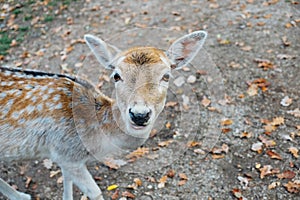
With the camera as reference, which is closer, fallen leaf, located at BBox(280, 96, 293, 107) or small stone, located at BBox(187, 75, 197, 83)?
fallen leaf, located at BBox(280, 96, 293, 107)

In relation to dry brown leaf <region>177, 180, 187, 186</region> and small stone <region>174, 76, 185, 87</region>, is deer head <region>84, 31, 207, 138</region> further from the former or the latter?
small stone <region>174, 76, 185, 87</region>

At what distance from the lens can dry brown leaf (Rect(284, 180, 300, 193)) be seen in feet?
14.8

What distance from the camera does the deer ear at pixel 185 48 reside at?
372cm

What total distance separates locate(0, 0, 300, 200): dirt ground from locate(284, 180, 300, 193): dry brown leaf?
0.4 inches

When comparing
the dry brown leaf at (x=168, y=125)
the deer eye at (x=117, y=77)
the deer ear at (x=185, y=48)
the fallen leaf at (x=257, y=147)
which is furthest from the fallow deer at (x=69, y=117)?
the fallen leaf at (x=257, y=147)

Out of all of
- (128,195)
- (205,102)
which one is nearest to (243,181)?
(128,195)

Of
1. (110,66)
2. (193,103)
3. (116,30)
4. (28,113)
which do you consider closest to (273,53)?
(193,103)

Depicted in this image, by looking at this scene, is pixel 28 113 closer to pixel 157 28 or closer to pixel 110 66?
pixel 110 66

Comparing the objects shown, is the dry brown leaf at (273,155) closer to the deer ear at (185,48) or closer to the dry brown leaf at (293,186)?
the dry brown leaf at (293,186)

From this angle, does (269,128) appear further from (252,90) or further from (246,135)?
(252,90)

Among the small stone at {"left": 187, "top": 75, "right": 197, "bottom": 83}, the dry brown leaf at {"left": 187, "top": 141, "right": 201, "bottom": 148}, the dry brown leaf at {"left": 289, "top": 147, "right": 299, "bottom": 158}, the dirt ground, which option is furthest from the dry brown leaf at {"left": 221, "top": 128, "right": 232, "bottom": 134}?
the small stone at {"left": 187, "top": 75, "right": 197, "bottom": 83}

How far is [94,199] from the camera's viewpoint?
407 cm

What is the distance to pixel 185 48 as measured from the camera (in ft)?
12.4

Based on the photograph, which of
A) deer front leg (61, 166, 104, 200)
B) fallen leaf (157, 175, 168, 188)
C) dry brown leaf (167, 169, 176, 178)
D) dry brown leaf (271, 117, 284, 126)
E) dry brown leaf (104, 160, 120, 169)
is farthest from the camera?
dry brown leaf (271, 117, 284, 126)
